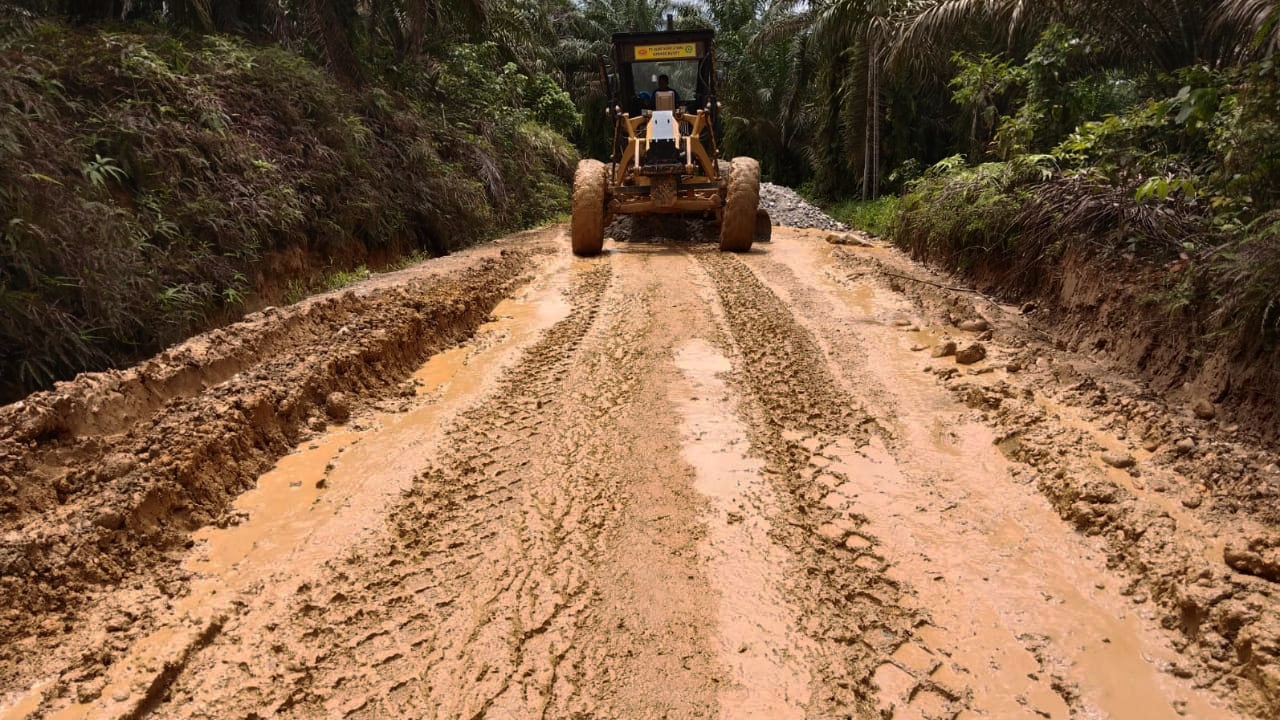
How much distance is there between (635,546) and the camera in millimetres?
3236

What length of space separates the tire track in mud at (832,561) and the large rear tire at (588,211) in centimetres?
503

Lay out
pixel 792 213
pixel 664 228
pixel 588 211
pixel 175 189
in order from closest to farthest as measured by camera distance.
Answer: pixel 175 189 → pixel 588 211 → pixel 664 228 → pixel 792 213

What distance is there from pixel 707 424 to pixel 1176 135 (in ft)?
17.3

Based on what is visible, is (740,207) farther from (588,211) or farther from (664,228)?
(664,228)

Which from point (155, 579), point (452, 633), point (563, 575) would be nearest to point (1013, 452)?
point (563, 575)

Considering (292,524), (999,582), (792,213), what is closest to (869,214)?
(792,213)

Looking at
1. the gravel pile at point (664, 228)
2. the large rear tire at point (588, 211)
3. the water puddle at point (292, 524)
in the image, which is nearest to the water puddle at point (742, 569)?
the water puddle at point (292, 524)

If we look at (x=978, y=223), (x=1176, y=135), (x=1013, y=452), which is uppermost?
(x=1176, y=135)

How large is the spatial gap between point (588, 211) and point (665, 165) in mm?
1289

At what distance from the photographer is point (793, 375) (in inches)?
210

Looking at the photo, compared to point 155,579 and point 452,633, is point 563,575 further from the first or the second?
point 155,579

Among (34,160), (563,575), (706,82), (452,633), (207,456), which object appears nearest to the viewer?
(452,633)

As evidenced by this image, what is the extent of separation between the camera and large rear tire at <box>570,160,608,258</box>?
406 inches

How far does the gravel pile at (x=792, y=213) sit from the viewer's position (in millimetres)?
14680
